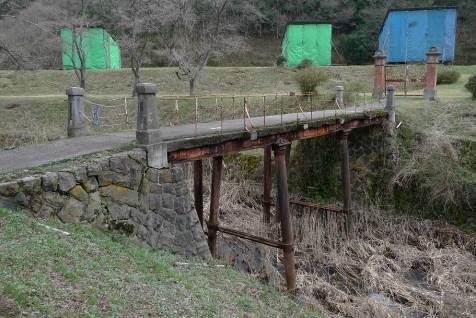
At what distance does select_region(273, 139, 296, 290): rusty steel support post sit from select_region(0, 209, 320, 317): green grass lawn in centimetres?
253

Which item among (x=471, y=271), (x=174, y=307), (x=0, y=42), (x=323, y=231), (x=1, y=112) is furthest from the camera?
→ (x=1, y=112)

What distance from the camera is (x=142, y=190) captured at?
8492 millimetres

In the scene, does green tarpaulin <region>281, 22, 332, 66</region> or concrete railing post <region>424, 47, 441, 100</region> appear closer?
concrete railing post <region>424, 47, 441, 100</region>

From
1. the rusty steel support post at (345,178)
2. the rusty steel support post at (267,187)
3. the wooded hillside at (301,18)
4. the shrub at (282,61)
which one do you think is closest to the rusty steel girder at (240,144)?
the rusty steel support post at (345,178)

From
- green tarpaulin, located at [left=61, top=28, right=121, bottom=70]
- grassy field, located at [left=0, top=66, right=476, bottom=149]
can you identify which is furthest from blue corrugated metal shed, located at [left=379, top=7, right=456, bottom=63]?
green tarpaulin, located at [left=61, top=28, right=121, bottom=70]

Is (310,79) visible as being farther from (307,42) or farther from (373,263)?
(373,263)

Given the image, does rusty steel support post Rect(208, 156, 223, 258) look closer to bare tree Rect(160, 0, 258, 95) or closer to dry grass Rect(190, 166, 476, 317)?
dry grass Rect(190, 166, 476, 317)

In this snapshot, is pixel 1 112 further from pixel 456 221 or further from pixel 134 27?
pixel 456 221

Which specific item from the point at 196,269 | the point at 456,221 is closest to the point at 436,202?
the point at 456,221

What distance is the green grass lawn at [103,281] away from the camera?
4.81 meters

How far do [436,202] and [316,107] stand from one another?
27.0ft

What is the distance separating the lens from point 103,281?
224 inches

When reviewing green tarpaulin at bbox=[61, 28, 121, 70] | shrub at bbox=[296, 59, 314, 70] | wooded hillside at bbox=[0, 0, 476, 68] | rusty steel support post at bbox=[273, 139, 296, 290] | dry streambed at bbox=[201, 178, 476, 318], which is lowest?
dry streambed at bbox=[201, 178, 476, 318]

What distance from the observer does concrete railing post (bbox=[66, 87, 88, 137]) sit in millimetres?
10156
